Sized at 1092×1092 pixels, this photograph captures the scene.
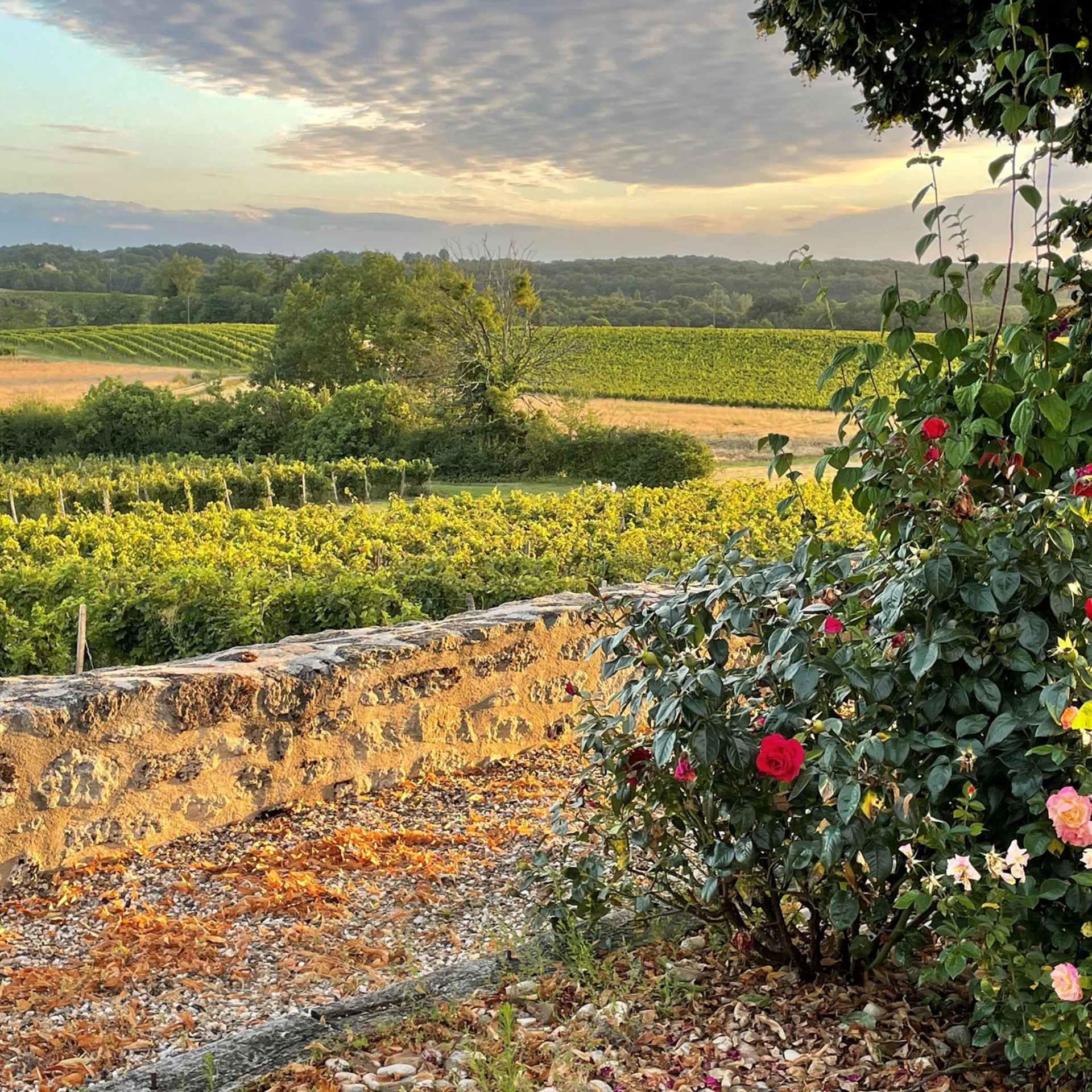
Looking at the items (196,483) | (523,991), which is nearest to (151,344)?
(196,483)

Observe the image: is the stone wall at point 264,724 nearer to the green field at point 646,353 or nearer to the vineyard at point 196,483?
the vineyard at point 196,483

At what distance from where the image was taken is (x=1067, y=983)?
175 centimetres

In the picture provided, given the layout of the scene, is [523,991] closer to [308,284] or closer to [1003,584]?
[1003,584]

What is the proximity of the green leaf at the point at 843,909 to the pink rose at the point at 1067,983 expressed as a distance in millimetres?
427

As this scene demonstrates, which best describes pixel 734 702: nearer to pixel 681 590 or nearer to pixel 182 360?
pixel 681 590

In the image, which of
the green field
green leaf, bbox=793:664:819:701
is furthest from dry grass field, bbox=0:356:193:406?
green leaf, bbox=793:664:819:701

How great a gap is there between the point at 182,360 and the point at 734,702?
197ft

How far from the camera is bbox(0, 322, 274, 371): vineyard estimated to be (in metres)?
57.5

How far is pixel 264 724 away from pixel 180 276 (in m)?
75.1

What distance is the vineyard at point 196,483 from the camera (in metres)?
19.6

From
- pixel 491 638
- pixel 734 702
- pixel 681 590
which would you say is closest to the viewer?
pixel 734 702

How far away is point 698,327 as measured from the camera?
54.9 meters

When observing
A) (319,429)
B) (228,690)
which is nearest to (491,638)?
(228,690)

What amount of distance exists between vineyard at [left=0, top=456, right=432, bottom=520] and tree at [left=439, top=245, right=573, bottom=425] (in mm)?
4272
